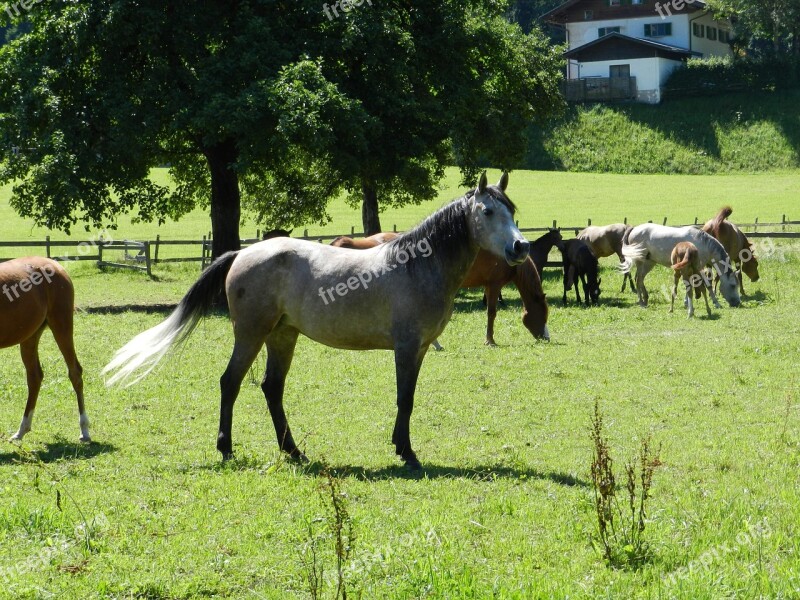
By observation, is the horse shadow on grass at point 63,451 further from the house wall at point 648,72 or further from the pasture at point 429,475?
the house wall at point 648,72

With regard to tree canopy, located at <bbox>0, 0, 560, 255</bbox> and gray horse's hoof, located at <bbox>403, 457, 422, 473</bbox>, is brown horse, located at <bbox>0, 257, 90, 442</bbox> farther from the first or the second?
tree canopy, located at <bbox>0, 0, 560, 255</bbox>

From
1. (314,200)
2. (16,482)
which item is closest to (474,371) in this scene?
(16,482)

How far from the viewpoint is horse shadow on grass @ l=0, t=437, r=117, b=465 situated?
8.66 m

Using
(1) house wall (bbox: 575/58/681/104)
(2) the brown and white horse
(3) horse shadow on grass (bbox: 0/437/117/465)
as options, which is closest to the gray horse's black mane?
(3) horse shadow on grass (bbox: 0/437/117/465)

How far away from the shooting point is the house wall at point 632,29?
71938 mm

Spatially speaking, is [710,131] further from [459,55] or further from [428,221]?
[428,221]

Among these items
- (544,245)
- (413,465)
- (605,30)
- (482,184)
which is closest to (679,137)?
(605,30)

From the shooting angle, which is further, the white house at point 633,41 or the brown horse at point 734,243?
the white house at point 633,41

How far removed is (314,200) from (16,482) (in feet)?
79.7

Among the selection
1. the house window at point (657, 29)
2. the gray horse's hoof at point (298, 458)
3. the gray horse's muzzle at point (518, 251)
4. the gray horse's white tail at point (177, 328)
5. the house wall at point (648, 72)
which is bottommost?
the gray horse's hoof at point (298, 458)

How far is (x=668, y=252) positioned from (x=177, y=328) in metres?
16.6

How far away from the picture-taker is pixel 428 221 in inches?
340

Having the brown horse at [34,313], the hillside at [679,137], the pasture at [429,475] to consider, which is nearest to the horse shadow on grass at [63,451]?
the pasture at [429,475]

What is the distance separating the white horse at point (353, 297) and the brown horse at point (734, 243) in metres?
18.1
